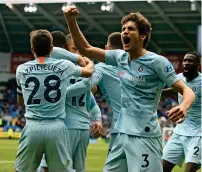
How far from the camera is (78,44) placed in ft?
17.4

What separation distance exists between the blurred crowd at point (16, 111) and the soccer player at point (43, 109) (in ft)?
81.5

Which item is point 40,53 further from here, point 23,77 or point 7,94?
point 7,94

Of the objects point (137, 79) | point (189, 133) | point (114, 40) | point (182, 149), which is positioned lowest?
point (182, 149)

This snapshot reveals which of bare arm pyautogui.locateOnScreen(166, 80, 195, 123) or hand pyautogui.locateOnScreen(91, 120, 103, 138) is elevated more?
bare arm pyautogui.locateOnScreen(166, 80, 195, 123)

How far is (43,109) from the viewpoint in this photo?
582 centimetres

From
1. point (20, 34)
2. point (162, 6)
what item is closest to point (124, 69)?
point (162, 6)

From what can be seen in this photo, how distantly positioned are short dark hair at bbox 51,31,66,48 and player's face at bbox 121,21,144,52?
1.75m

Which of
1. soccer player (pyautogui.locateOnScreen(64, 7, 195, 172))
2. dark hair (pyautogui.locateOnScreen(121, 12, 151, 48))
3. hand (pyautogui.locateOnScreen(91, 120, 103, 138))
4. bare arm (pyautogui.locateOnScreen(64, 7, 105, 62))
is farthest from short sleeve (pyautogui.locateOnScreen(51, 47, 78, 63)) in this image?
dark hair (pyautogui.locateOnScreen(121, 12, 151, 48))

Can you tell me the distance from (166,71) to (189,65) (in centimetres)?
355

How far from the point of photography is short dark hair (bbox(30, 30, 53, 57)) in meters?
5.87

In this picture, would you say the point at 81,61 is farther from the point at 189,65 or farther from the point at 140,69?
the point at 189,65

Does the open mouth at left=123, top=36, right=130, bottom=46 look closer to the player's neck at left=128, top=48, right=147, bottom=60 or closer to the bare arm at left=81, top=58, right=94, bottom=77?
the player's neck at left=128, top=48, right=147, bottom=60

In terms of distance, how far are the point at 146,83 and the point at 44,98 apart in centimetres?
115

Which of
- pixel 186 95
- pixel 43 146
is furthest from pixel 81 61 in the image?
pixel 186 95
